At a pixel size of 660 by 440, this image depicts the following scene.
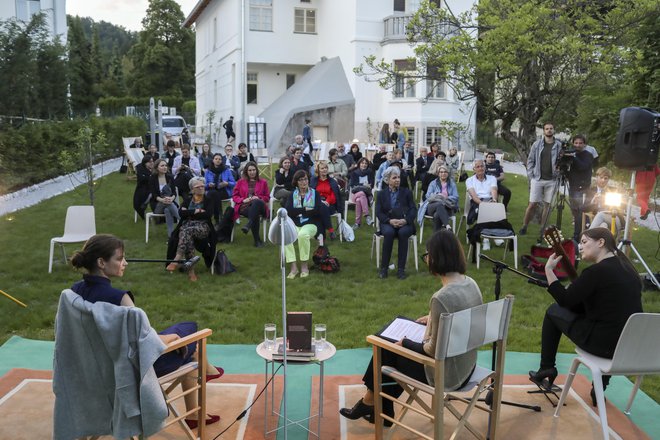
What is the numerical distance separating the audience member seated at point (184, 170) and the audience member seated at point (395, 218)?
441 centimetres

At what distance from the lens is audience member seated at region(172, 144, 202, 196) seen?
1146 cm

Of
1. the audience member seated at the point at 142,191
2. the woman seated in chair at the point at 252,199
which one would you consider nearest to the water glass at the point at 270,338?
the woman seated in chair at the point at 252,199

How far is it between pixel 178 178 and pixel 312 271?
4102 mm

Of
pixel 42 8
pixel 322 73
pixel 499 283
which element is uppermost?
pixel 42 8

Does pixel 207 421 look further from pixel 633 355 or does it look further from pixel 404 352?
pixel 633 355

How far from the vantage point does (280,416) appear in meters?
4.32

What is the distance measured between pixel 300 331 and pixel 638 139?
4.83 m

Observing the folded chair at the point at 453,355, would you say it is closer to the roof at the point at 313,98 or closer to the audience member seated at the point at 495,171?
the audience member seated at the point at 495,171

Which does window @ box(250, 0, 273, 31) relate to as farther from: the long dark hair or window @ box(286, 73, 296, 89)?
the long dark hair

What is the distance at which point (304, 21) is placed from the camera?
3081 centimetres

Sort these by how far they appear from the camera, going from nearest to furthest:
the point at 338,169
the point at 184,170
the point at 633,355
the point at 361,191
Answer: the point at 633,355, the point at 361,191, the point at 184,170, the point at 338,169

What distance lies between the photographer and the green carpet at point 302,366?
4.61 meters

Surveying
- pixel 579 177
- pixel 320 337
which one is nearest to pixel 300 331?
pixel 320 337

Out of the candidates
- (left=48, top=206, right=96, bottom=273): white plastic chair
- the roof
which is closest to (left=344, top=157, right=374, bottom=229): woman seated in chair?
(left=48, top=206, right=96, bottom=273): white plastic chair
